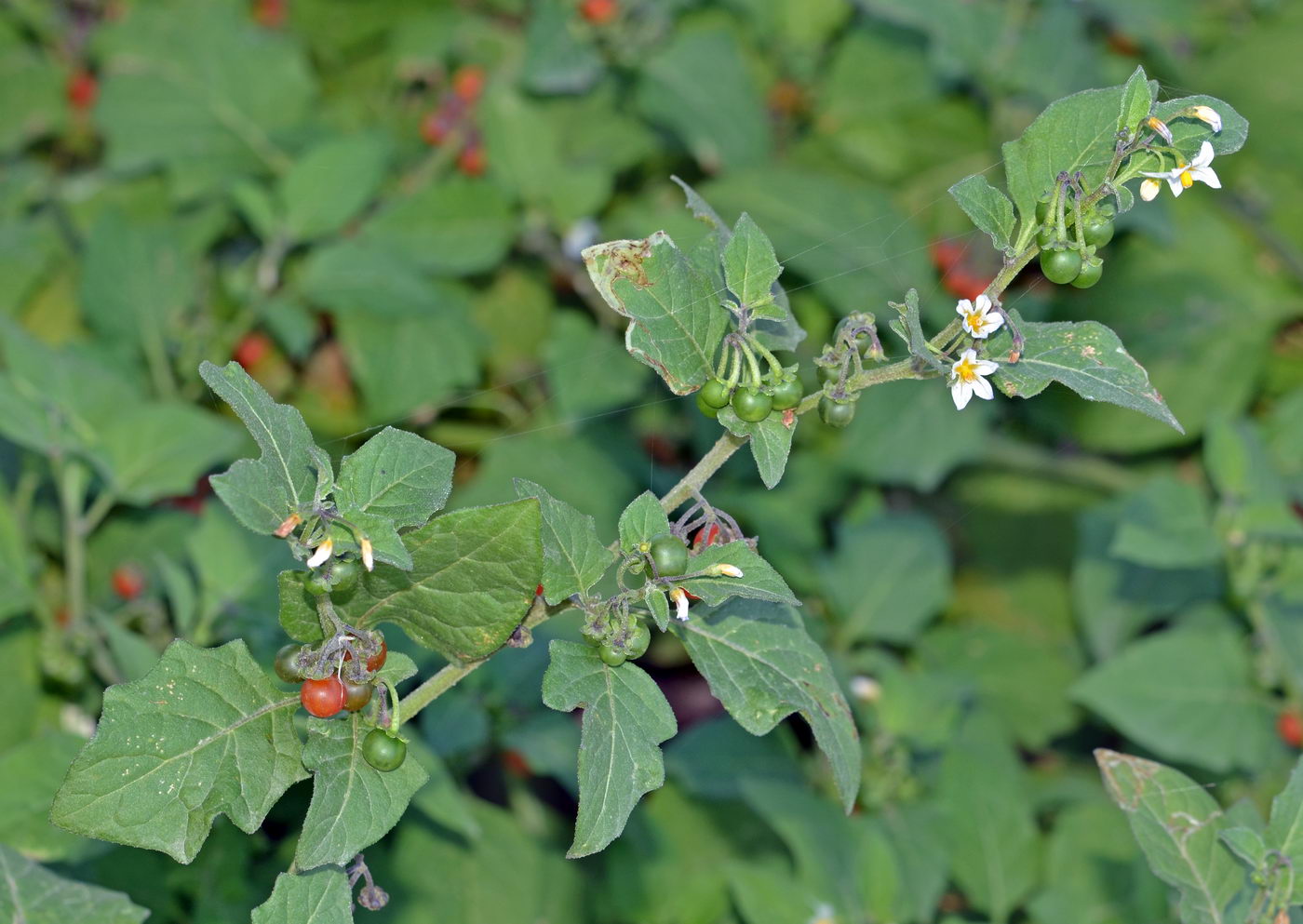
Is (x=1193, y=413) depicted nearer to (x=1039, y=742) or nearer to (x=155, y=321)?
(x=1039, y=742)

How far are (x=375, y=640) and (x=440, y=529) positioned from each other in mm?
123

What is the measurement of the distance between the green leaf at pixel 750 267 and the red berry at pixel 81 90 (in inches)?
92.4

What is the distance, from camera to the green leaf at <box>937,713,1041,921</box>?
204 cm

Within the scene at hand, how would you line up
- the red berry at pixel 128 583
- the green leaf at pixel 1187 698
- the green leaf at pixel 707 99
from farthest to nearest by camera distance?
the green leaf at pixel 707 99 < the green leaf at pixel 1187 698 < the red berry at pixel 128 583

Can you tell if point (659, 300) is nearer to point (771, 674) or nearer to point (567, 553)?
point (567, 553)

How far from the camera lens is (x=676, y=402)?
8.57 ft

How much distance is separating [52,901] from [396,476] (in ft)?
2.17

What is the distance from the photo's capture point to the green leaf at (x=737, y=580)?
1.05 metres

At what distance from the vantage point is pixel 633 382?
2391 mm

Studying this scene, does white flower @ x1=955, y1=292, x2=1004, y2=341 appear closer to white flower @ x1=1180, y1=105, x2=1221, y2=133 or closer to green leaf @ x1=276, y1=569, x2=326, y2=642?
white flower @ x1=1180, y1=105, x2=1221, y2=133

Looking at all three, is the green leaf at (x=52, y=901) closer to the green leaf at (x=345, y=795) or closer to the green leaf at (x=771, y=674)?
the green leaf at (x=345, y=795)

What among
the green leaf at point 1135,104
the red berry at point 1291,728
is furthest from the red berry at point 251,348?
the red berry at point 1291,728

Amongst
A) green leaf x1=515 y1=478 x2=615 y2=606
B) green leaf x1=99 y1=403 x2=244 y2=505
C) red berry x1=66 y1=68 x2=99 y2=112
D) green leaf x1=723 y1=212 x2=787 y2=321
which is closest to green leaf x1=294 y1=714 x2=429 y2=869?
green leaf x1=515 y1=478 x2=615 y2=606

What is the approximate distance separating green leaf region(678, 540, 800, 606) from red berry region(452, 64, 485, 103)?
77.2 inches
